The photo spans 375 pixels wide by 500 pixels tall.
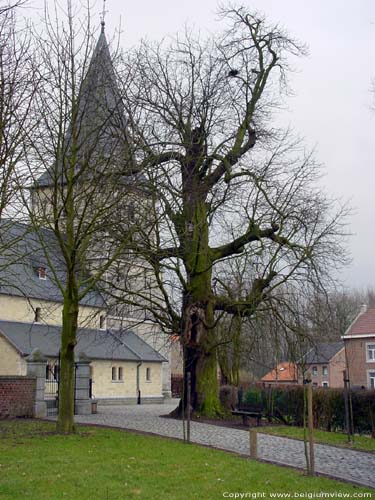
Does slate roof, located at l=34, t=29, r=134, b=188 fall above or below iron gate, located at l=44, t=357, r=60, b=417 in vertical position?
above

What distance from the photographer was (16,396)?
2103 cm

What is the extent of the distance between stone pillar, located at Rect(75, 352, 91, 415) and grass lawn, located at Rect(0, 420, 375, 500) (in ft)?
31.1

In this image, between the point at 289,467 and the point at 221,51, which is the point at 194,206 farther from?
the point at 289,467

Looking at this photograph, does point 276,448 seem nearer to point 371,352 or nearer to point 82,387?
point 82,387

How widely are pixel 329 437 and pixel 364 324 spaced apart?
38.2m

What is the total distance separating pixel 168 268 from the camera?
20.3m

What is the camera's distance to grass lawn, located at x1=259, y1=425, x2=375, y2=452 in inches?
636

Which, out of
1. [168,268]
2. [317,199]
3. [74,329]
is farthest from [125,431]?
[317,199]

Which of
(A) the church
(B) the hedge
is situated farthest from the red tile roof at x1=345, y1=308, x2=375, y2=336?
(A) the church

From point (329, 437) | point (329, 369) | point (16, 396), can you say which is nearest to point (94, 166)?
point (16, 396)

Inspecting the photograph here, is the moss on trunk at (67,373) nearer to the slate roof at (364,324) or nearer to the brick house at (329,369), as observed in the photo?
the slate roof at (364,324)

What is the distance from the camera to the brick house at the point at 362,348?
5322 centimetres

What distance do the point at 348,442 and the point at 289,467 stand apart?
19.2 feet

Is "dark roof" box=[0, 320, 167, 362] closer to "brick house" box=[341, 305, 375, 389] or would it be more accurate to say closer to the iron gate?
the iron gate
